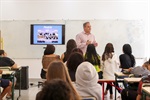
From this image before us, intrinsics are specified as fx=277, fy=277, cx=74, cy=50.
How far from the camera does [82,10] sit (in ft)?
29.7

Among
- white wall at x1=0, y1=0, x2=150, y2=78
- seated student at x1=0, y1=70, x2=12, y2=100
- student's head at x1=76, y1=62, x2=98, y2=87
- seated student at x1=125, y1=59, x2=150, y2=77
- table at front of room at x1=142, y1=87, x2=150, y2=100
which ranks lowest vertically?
seated student at x1=0, y1=70, x2=12, y2=100

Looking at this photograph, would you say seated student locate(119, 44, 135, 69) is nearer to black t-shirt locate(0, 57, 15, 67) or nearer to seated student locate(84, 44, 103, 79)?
seated student locate(84, 44, 103, 79)

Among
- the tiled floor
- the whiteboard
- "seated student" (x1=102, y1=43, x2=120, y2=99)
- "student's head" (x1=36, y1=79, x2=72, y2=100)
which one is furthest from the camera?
the whiteboard

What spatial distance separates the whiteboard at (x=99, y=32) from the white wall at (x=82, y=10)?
142mm

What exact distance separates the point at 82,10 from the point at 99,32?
91 cm

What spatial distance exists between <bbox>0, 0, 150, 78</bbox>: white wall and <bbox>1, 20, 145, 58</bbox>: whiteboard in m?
0.14

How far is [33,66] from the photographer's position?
9.16 meters

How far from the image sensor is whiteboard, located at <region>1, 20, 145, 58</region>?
9.01 meters

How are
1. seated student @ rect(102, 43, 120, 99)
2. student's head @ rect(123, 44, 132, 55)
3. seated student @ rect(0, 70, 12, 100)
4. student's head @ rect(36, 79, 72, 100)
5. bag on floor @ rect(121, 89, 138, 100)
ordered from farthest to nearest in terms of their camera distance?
student's head @ rect(123, 44, 132, 55) < seated student @ rect(102, 43, 120, 99) < seated student @ rect(0, 70, 12, 100) < bag on floor @ rect(121, 89, 138, 100) < student's head @ rect(36, 79, 72, 100)

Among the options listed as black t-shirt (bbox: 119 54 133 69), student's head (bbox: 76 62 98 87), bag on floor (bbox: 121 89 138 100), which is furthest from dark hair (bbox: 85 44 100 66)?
student's head (bbox: 76 62 98 87)

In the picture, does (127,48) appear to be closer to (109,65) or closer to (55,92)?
(109,65)

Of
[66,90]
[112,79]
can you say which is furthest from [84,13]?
[66,90]

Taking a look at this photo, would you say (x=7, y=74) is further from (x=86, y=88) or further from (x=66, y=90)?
(x=66, y=90)

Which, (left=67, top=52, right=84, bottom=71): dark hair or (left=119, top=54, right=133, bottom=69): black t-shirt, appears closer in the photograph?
(left=67, top=52, right=84, bottom=71): dark hair
